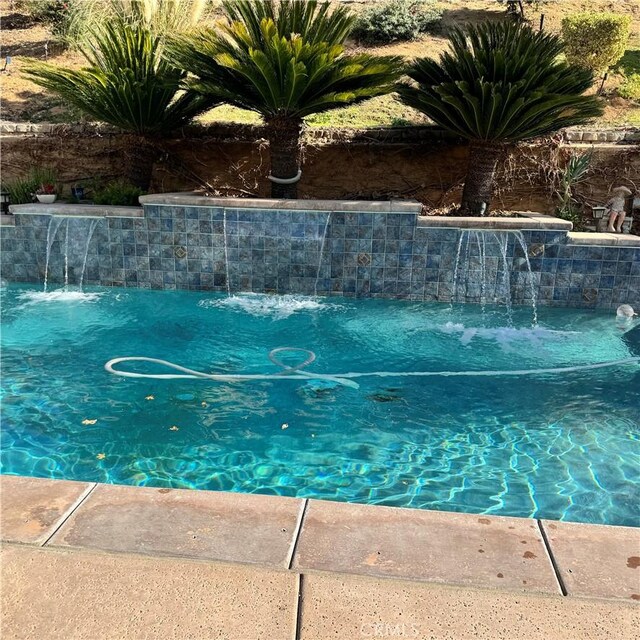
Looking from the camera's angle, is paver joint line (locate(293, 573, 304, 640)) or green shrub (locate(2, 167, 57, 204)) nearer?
paver joint line (locate(293, 573, 304, 640))

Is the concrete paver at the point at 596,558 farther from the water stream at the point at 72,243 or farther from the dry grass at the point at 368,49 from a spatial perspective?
the dry grass at the point at 368,49

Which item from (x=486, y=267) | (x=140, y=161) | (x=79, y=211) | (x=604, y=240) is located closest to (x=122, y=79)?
(x=140, y=161)

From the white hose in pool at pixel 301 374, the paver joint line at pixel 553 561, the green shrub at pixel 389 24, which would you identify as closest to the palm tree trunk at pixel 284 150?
the white hose in pool at pixel 301 374

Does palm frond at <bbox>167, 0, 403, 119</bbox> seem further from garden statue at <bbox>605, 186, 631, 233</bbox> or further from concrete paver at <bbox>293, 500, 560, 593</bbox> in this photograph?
concrete paver at <bbox>293, 500, 560, 593</bbox>

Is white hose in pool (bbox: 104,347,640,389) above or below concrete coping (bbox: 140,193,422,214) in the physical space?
below

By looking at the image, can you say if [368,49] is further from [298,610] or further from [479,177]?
[298,610]

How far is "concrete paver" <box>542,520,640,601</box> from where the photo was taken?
2.27m

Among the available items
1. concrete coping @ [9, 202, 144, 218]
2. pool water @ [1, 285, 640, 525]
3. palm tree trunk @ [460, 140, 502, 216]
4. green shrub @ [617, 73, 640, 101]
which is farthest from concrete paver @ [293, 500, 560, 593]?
green shrub @ [617, 73, 640, 101]

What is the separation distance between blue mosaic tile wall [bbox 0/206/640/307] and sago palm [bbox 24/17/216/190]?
→ 4.99 ft

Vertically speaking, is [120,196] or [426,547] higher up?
[120,196]

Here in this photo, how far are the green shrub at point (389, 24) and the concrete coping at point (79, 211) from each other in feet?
28.1

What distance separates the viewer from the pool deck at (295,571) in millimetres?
2117

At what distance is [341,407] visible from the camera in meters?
4.47

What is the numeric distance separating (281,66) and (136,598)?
19.6 feet
